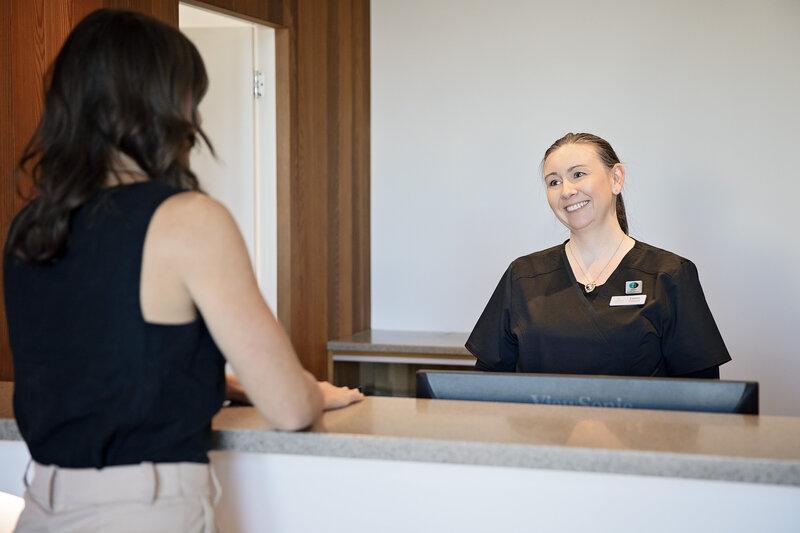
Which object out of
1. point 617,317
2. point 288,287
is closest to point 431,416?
point 617,317

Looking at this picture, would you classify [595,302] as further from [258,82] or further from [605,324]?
[258,82]

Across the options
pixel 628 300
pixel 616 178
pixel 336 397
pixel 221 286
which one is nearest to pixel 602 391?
pixel 336 397

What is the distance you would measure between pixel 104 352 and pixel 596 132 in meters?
3.55

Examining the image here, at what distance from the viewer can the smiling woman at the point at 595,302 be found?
7.86ft

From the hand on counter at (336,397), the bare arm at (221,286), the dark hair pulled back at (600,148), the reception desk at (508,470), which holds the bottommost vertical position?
the reception desk at (508,470)

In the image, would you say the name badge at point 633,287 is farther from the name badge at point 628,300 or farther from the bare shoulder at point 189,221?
the bare shoulder at point 189,221

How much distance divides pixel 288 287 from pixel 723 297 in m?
2.07

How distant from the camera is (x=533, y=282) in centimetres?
261

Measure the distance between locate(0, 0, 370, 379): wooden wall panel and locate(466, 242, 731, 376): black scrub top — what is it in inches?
61.9

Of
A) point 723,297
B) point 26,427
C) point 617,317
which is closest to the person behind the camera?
point 26,427

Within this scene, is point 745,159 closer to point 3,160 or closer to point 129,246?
point 3,160

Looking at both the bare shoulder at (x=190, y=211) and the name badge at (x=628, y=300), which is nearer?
the bare shoulder at (x=190, y=211)

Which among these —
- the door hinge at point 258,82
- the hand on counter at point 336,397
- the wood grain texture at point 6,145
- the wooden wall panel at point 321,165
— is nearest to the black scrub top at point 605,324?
the hand on counter at point 336,397

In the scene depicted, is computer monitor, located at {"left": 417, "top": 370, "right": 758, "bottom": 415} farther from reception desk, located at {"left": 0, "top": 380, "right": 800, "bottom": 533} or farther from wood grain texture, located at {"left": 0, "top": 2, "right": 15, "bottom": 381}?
wood grain texture, located at {"left": 0, "top": 2, "right": 15, "bottom": 381}
